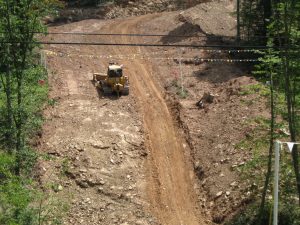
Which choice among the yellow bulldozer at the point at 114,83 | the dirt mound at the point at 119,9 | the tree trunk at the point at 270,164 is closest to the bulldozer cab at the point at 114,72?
the yellow bulldozer at the point at 114,83

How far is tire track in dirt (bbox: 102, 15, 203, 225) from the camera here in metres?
22.4

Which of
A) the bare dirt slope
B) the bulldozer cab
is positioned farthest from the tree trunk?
the bulldozer cab

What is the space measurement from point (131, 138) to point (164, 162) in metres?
2.09

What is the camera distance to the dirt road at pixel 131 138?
22.6 meters

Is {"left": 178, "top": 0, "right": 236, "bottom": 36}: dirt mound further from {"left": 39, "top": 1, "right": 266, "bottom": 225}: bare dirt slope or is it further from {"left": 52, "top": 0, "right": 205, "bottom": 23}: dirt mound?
{"left": 52, "top": 0, "right": 205, "bottom": 23}: dirt mound

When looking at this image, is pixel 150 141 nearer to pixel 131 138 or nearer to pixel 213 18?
pixel 131 138

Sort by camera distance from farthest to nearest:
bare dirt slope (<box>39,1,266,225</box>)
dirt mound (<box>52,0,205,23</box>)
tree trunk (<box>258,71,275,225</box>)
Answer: dirt mound (<box>52,0,205,23</box>)
bare dirt slope (<box>39,1,266,225</box>)
tree trunk (<box>258,71,275,225</box>)

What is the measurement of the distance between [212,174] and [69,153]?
6.56m

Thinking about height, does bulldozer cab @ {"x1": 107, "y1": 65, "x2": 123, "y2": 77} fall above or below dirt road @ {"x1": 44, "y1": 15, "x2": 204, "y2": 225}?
above

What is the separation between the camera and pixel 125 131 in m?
26.7

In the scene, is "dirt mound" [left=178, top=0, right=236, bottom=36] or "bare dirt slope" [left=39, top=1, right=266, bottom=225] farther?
"dirt mound" [left=178, top=0, right=236, bottom=36]

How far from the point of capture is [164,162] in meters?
25.5

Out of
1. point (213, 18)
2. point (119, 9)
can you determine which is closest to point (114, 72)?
point (213, 18)

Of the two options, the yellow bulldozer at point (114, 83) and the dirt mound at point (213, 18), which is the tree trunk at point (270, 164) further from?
the dirt mound at point (213, 18)
